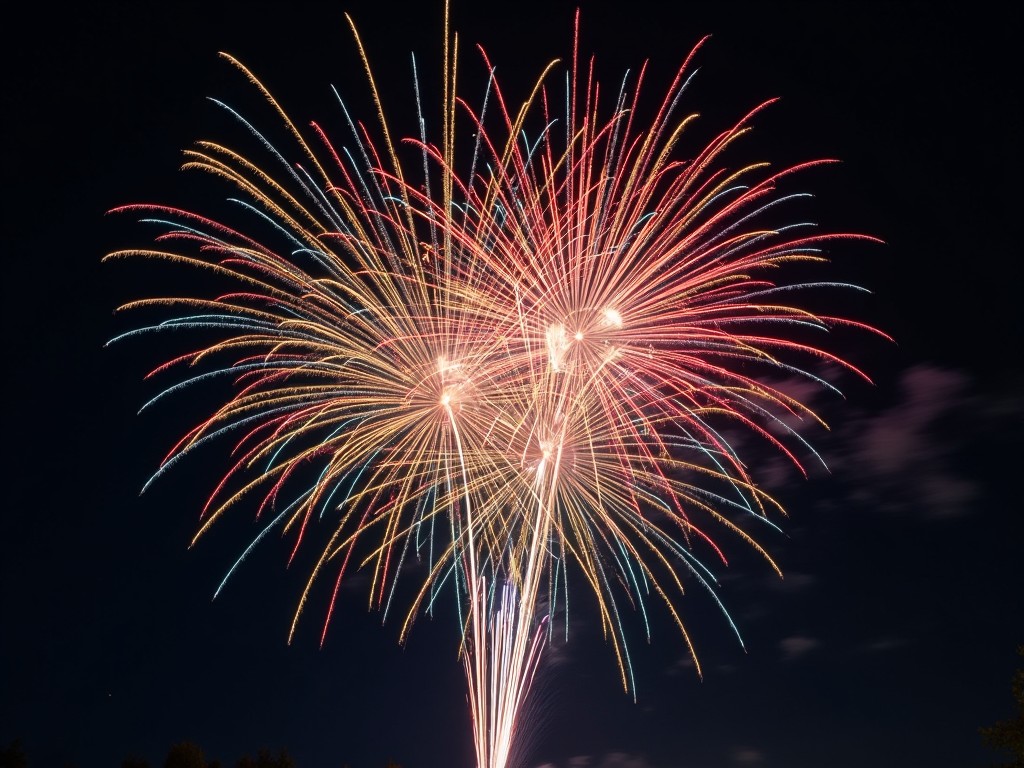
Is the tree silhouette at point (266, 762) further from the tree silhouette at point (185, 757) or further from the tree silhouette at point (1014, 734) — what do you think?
the tree silhouette at point (1014, 734)

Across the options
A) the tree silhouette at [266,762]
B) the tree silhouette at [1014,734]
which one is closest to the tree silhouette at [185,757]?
the tree silhouette at [266,762]

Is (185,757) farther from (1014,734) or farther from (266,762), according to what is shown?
(1014,734)

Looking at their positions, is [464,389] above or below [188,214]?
below

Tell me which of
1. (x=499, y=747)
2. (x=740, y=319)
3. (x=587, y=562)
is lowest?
(x=499, y=747)

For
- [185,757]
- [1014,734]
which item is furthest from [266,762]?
[1014,734]

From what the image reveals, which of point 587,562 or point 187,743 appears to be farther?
point 187,743

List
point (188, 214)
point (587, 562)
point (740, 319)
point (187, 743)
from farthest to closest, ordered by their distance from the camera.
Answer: point (187, 743) → point (587, 562) → point (740, 319) → point (188, 214)

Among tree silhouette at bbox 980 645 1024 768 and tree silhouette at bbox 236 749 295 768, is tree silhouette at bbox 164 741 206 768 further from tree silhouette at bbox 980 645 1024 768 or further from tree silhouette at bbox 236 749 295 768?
tree silhouette at bbox 980 645 1024 768

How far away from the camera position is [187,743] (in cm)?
3519

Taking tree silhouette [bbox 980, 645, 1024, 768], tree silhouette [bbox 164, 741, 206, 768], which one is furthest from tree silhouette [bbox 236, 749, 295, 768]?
tree silhouette [bbox 980, 645, 1024, 768]

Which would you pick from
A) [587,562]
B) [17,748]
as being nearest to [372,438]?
[587,562]

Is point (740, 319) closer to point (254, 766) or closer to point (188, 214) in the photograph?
point (188, 214)

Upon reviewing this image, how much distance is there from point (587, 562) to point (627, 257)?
7.44m

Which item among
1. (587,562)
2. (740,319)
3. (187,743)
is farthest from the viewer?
(187,743)
